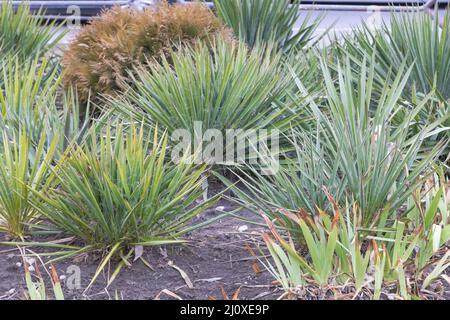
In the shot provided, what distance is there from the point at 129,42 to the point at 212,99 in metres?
1.12

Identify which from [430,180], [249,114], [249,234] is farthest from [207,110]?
[430,180]

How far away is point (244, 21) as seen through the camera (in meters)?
6.52

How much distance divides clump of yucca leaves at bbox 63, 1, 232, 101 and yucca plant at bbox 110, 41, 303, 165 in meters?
0.64

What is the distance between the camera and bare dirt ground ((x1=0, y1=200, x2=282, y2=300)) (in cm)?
369

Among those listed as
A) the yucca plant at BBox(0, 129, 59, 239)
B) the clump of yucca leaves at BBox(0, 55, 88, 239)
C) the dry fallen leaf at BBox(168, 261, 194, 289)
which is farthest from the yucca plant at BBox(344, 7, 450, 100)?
the yucca plant at BBox(0, 129, 59, 239)

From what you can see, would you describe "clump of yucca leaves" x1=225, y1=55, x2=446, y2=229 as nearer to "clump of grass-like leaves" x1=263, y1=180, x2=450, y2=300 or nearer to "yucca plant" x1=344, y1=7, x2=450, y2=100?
"clump of grass-like leaves" x1=263, y1=180, x2=450, y2=300

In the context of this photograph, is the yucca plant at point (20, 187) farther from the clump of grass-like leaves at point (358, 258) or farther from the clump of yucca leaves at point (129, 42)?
the clump of yucca leaves at point (129, 42)

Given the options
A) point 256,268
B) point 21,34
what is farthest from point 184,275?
point 21,34

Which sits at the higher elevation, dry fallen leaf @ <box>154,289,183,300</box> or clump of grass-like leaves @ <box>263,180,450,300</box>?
clump of grass-like leaves @ <box>263,180,450,300</box>

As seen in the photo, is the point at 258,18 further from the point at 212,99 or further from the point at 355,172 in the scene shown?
the point at 355,172

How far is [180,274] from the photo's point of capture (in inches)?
153

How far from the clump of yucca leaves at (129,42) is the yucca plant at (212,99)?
64cm

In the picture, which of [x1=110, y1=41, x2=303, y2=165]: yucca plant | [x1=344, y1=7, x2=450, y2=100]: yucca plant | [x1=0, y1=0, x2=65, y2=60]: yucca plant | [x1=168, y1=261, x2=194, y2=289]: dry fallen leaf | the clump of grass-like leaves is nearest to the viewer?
the clump of grass-like leaves

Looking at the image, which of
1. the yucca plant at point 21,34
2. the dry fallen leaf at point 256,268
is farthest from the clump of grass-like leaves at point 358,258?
the yucca plant at point 21,34
